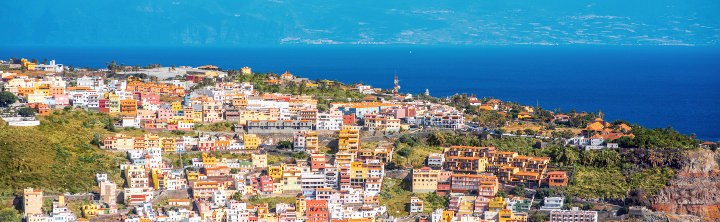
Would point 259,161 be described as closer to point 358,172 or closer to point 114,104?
point 358,172

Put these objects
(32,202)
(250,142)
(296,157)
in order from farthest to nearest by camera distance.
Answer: (250,142) < (296,157) < (32,202)

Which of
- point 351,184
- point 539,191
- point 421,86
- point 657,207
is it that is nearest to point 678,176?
point 657,207

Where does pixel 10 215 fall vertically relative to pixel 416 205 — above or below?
below

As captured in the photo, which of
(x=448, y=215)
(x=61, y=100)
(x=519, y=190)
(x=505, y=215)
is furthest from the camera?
(x=61, y=100)

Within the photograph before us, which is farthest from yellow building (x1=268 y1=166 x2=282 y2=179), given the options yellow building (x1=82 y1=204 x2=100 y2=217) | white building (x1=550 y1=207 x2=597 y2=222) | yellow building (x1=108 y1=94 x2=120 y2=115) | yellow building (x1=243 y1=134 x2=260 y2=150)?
yellow building (x1=108 y1=94 x2=120 y2=115)

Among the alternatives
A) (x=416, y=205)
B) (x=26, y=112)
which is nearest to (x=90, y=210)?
(x=416, y=205)

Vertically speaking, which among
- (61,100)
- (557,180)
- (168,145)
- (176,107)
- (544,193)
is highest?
(61,100)
